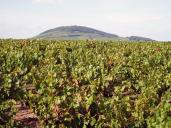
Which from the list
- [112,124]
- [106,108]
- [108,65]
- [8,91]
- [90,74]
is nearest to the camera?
[112,124]

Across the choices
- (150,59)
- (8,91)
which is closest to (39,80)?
(8,91)

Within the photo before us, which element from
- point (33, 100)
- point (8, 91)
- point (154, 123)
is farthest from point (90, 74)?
point (154, 123)

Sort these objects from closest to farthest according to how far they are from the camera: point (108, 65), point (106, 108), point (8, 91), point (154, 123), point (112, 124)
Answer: point (154, 123) < point (112, 124) < point (106, 108) < point (8, 91) < point (108, 65)

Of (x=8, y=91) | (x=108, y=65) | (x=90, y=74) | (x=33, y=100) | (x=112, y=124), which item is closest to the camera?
(x=112, y=124)

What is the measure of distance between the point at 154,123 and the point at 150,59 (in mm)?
11848

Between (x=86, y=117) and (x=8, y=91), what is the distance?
156 inches

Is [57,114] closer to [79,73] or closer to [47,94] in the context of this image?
[47,94]

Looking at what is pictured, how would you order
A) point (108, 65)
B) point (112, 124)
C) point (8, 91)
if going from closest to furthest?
point (112, 124) < point (8, 91) < point (108, 65)

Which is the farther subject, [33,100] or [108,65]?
[108,65]

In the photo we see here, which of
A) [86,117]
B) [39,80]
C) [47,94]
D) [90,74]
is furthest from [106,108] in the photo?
[90,74]

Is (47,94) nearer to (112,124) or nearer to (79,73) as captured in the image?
(112,124)

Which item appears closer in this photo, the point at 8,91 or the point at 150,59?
→ the point at 8,91

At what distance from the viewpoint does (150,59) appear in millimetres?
19422

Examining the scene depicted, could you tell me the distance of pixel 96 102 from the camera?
1032cm
